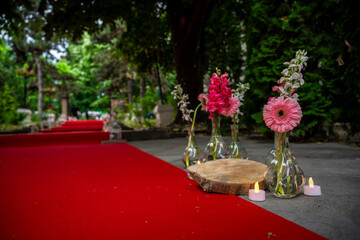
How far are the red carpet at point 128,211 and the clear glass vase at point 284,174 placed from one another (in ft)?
0.96

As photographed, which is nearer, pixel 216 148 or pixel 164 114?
pixel 216 148

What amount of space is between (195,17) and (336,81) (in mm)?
4714

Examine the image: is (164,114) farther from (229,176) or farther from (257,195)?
(257,195)

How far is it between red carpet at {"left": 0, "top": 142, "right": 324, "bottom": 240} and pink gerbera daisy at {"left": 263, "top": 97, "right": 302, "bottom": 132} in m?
0.58

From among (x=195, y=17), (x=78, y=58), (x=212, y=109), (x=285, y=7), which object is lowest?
(x=212, y=109)

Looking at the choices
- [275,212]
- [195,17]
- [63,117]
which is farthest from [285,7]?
[63,117]

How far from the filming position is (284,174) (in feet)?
6.38

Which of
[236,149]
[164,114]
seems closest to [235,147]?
[236,149]

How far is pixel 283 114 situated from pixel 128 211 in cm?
122

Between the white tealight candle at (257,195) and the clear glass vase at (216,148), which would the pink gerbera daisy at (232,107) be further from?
the white tealight candle at (257,195)

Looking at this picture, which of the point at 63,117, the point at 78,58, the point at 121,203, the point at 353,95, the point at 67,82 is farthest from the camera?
the point at 78,58

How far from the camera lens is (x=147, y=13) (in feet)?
34.5

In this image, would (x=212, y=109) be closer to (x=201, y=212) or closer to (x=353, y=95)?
(x=201, y=212)

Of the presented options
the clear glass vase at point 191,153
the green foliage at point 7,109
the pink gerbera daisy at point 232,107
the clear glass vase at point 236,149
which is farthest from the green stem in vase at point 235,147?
the green foliage at point 7,109
